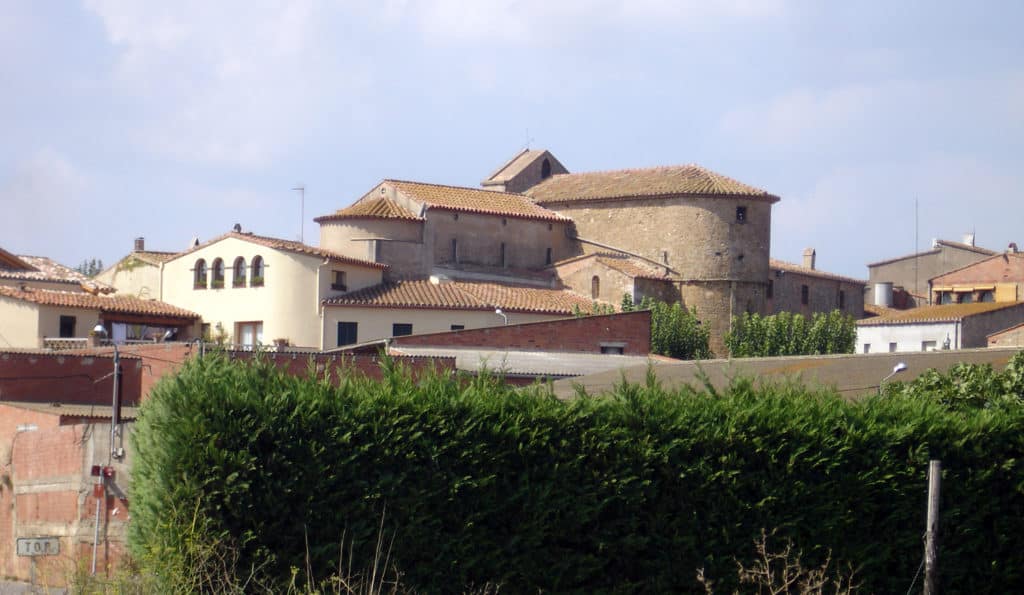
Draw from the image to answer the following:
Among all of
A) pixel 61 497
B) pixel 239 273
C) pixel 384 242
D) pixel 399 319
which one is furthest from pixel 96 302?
pixel 61 497

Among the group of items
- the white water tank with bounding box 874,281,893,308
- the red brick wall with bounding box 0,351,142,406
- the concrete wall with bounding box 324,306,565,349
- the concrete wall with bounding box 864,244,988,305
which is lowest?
the red brick wall with bounding box 0,351,142,406

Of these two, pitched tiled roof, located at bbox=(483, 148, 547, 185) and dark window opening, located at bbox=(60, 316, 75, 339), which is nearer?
dark window opening, located at bbox=(60, 316, 75, 339)

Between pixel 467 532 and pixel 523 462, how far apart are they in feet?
2.60

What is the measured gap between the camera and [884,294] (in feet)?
206

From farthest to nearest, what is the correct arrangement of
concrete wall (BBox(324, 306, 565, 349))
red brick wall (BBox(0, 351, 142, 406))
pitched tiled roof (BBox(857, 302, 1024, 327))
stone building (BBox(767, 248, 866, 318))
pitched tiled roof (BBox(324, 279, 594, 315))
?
stone building (BBox(767, 248, 866, 318)), pitched tiled roof (BBox(857, 302, 1024, 327)), pitched tiled roof (BBox(324, 279, 594, 315)), concrete wall (BBox(324, 306, 565, 349)), red brick wall (BBox(0, 351, 142, 406))

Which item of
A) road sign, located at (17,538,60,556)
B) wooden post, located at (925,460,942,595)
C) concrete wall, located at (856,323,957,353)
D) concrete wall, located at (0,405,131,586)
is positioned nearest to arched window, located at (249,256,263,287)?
concrete wall, located at (856,323,957,353)

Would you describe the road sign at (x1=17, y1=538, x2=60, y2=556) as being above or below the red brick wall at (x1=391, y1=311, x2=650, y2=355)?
below

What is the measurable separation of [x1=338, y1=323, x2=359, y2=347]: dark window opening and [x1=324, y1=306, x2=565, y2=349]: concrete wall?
107mm

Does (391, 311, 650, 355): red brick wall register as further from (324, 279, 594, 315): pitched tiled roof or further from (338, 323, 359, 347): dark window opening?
(338, 323, 359, 347): dark window opening

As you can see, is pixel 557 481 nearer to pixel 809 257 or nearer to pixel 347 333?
pixel 347 333

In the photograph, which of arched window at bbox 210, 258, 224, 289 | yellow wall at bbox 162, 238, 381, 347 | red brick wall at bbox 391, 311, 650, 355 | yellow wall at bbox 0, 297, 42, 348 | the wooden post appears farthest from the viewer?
arched window at bbox 210, 258, 224, 289

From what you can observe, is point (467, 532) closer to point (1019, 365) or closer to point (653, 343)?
point (1019, 365)

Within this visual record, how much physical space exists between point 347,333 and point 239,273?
475 centimetres

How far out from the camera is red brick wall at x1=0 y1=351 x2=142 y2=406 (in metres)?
25.5
